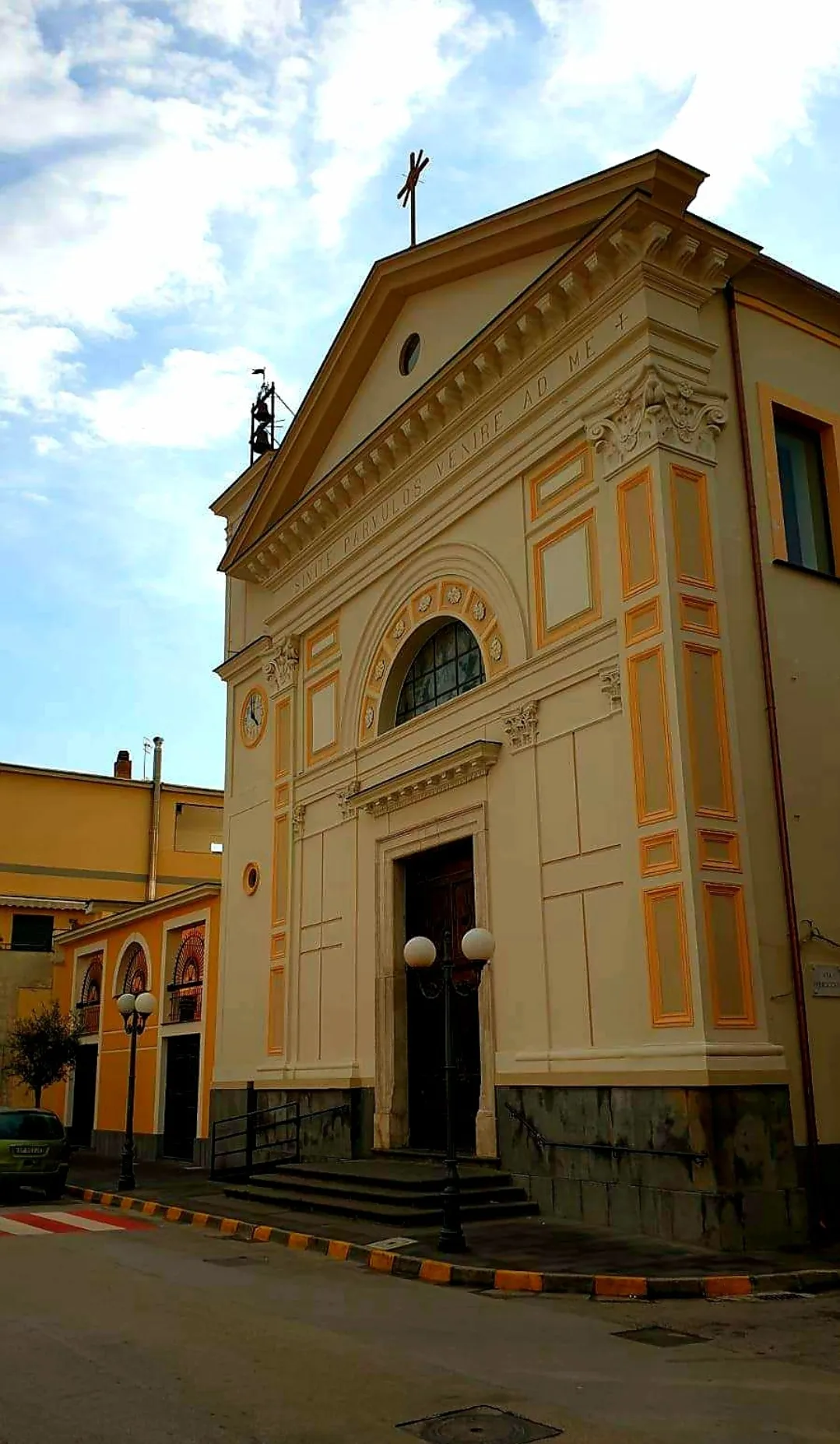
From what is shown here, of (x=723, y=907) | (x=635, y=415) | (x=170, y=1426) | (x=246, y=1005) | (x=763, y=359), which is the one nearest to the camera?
(x=170, y=1426)

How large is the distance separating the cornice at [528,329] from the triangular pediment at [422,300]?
38 cm

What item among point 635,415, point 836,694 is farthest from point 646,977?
point 635,415

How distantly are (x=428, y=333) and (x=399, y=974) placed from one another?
29.2ft

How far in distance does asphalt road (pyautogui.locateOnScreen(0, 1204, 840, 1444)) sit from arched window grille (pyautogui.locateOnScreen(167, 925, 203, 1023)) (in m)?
12.8

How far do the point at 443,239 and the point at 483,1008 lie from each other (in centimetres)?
996

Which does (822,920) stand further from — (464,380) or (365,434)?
(365,434)

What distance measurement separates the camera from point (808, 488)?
573 inches

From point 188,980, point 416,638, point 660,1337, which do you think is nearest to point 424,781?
point 416,638

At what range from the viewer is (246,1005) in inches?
781

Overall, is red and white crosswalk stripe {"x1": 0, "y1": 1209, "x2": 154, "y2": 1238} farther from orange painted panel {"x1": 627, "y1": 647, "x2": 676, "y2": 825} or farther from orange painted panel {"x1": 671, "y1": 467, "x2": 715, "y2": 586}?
orange painted panel {"x1": 671, "y1": 467, "x2": 715, "y2": 586}

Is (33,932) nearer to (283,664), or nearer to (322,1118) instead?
(283,664)

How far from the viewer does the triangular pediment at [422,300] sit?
1361cm

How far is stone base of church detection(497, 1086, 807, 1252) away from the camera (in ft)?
34.6

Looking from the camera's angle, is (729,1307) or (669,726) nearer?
(729,1307)
